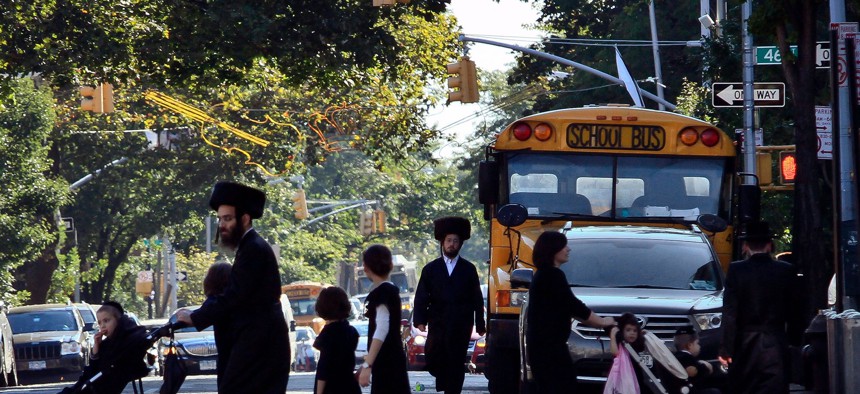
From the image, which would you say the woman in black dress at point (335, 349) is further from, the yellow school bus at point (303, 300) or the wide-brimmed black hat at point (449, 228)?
the yellow school bus at point (303, 300)

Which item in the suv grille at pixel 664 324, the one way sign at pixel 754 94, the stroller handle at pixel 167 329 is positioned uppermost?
the one way sign at pixel 754 94

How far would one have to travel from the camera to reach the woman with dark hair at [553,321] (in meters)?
10.5

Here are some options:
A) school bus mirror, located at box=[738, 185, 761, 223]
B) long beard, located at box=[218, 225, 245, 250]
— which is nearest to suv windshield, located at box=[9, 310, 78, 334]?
school bus mirror, located at box=[738, 185, 761, 223]

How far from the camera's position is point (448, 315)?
1391cm

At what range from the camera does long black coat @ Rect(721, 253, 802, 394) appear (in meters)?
11.4

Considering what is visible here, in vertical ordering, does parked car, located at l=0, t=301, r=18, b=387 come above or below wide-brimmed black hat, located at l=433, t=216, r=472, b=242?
below

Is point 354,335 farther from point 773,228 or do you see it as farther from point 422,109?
point 422,109

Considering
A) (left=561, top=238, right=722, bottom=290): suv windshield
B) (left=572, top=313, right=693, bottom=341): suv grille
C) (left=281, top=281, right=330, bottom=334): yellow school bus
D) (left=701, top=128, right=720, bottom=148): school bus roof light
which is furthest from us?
(left=281, top=281, right=330, bottom=334): yellow school bus

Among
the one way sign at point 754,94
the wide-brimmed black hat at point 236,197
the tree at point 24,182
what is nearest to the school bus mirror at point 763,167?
the one way sign at point 754,94

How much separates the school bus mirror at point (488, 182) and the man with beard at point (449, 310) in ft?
5.13

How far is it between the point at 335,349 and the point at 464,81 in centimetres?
1557

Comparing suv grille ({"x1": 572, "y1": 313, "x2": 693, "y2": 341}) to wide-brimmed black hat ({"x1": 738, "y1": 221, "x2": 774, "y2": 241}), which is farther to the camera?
suv grille ({"x1": 572, "y1": 313, "x2": 693, "y2": 341})

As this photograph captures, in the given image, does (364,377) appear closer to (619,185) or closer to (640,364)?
(640,364)

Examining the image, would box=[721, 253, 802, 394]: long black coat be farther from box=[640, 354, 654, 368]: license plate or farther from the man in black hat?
box=[640, 354, 654, 368]: license plate
